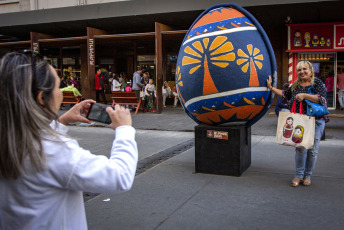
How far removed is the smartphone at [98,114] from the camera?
171 centimetres

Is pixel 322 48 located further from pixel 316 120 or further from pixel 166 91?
pixel 316 120

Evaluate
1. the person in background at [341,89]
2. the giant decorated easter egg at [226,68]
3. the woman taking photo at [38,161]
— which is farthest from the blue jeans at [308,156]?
the person in background at [341,89]

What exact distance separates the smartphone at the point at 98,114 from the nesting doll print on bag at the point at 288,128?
3.25 m

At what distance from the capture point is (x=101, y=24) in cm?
1659

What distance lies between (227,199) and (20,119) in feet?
10.6

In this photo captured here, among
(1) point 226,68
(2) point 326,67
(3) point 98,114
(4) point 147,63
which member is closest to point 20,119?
(3) point 98,114

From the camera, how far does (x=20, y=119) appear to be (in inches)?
51.8

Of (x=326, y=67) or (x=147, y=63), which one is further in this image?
(x=147, y=63)

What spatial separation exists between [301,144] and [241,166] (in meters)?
1.05

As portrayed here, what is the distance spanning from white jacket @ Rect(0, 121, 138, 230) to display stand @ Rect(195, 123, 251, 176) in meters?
3.61

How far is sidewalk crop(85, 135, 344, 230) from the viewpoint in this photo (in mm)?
3488

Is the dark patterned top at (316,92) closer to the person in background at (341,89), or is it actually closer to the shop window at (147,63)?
the person in background at (341,89)

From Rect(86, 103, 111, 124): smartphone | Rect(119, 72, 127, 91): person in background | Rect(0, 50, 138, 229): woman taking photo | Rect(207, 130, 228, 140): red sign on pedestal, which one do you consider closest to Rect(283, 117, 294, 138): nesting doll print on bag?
Rect(207, 130, 228, 140): red sign on pedestal

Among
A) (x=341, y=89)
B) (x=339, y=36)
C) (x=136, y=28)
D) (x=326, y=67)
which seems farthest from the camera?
(x=136, y=28)
